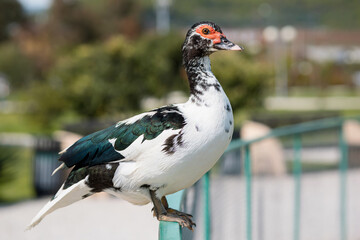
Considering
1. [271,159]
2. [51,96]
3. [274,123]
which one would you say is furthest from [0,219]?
[51,96]

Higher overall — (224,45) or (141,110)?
(224,45)

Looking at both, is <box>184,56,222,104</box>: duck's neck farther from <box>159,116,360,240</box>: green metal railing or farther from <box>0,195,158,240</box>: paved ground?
<box>0,195,158,240</box>: paved ground

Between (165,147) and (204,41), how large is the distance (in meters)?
0.49

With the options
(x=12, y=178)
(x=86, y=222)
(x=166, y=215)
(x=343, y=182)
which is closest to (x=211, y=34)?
(x=166, y=215)

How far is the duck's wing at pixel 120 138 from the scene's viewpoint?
8.27ft

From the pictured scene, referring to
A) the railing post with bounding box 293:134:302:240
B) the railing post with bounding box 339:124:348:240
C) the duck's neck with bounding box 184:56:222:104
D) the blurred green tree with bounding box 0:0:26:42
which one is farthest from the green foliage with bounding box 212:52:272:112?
the blurred green tree with bounding box 0:0:26:42

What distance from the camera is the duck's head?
255 cm

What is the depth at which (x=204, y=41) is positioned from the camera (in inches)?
101

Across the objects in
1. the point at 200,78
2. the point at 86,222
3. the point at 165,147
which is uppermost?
the point at 200,78

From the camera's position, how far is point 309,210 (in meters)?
6.99

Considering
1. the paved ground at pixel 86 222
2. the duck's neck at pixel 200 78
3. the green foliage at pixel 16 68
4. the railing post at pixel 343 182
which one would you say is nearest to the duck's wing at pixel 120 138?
the duck's neck at pixel 200 78

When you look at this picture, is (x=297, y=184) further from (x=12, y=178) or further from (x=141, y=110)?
(x=141, y=110)

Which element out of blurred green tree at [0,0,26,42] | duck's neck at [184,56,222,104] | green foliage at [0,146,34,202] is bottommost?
green foliage at [0,146,34,202]

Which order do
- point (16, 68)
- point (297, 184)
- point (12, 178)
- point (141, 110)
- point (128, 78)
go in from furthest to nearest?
point (16, 68), point (141, 110), point (128, 78), point (12, 178), point (297, 184)
